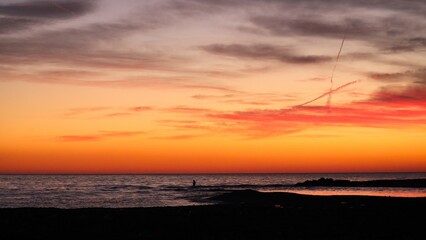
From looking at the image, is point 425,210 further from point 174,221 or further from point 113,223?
point 113,223

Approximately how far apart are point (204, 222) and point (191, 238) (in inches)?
204

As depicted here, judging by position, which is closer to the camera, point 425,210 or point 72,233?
point 72,233

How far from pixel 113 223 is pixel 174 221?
3.10 m

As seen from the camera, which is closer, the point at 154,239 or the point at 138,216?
the point at 154,239

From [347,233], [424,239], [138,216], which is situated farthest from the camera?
[138,216]

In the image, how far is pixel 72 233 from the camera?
831 inches

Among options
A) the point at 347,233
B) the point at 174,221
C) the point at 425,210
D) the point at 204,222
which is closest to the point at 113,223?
the point at 174,221

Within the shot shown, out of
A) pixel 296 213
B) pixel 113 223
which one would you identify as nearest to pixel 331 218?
pixel 296 213

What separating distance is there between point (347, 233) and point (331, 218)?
220 inches

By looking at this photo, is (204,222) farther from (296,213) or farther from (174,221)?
(296,213)

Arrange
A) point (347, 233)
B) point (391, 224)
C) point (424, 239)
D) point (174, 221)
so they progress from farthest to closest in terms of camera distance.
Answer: point (174, 221) < point (391, 224) < point (347, 233) < point (424, 239)

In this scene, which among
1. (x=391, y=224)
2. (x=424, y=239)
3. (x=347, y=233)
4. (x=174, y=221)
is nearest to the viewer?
(x=424, y=239)

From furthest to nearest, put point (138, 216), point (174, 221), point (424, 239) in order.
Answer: point (138, 216) → point (174, 221) → point (424, 239)

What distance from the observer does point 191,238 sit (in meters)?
19.6
